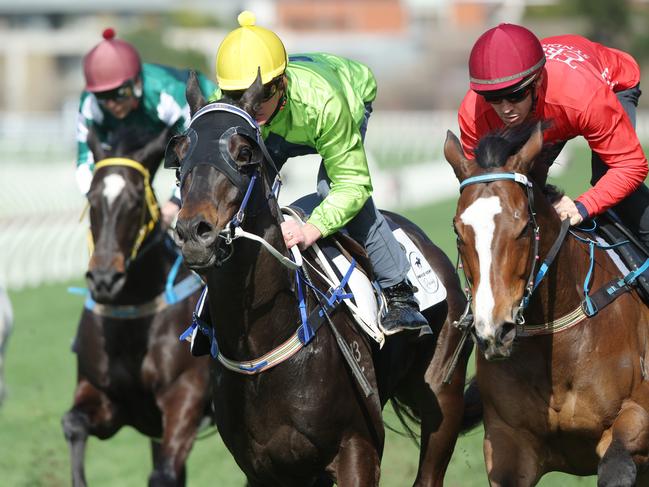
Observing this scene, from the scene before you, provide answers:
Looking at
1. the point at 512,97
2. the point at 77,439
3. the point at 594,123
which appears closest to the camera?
the point at 512,97

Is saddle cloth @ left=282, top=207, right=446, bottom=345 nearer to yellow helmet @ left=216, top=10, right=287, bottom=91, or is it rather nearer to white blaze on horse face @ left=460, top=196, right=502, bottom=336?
yellow helmet @ left=216, top=10, right=287, bottom=91

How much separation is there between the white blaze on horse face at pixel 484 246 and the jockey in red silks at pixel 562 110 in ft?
1.47

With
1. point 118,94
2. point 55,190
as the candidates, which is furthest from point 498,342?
point 55,190

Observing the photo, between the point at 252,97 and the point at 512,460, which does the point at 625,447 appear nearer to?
the point at 512,460

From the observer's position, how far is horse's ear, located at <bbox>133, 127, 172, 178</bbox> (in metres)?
6.15

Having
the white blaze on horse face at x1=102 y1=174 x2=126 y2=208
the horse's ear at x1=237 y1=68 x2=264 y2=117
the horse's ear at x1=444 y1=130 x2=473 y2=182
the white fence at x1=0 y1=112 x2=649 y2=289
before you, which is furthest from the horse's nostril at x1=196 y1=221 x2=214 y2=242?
the white fence at x1=0 y1=112 x2=649 y2=289

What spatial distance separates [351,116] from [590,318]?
1.21 m

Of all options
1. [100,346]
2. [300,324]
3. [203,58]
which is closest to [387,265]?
[300,324]

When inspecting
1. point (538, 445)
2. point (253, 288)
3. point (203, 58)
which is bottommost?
point (203, 58)

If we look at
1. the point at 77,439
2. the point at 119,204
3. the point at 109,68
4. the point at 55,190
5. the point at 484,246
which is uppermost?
the point at 484,246

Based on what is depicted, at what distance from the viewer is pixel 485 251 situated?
4.11m

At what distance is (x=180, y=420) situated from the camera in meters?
6.00

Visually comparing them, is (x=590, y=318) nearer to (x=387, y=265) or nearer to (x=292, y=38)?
(x=387, y=265)

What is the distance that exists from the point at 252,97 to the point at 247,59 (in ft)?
0.68
